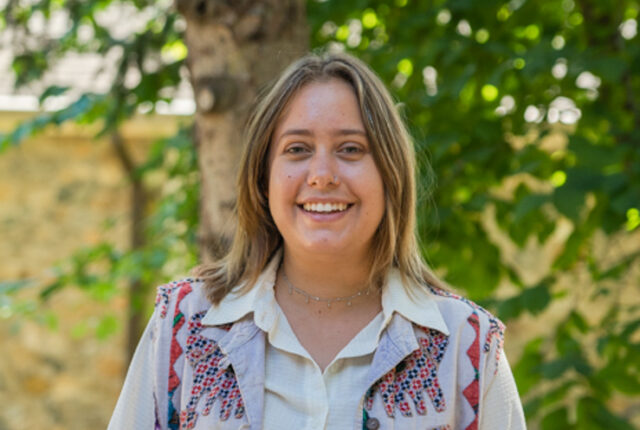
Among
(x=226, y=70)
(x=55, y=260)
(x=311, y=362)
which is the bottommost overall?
(x=55, y=260)

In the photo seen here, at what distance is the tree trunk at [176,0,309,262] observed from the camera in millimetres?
2449

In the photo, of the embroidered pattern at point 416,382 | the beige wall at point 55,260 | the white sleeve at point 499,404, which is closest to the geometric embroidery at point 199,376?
the embroidered pattern at point 416,382

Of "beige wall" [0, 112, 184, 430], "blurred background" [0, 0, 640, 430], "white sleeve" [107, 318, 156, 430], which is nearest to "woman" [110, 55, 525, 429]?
"white sleeve" [107, 318, 156, 430]

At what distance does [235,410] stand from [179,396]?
136 millimetres

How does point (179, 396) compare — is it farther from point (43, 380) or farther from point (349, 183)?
point (43, 380)

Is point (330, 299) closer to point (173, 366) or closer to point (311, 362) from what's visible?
point (311, 362)

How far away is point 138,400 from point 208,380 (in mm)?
158

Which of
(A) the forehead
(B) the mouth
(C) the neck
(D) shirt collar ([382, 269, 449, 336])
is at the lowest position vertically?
(D) shirt collar ([382, 269, 449, 336])

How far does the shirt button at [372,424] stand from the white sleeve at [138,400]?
45 cm

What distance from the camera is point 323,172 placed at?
175 cm

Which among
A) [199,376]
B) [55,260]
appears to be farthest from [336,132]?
[55,260]

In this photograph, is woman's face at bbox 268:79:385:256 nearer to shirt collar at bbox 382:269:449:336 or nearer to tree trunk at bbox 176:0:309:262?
shirt collar at bbox 382:269:449:336

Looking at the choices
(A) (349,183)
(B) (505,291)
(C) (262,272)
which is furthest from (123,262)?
(B) (505,291)

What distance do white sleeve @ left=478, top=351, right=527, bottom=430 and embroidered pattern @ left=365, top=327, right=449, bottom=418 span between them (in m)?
0.11
